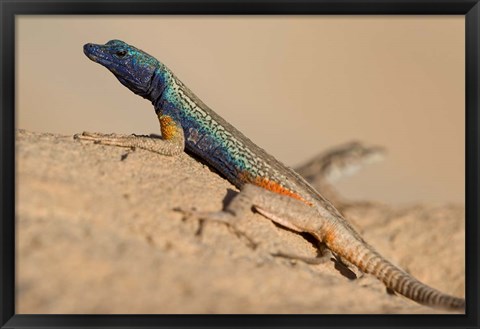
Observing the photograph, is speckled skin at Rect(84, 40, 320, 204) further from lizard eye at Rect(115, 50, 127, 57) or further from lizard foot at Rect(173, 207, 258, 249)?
lizard foot at Rect(173, 207, 258, 249)

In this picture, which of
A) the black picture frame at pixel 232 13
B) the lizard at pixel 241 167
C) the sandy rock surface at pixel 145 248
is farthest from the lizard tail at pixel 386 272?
the black picture frame at pixel 232 13

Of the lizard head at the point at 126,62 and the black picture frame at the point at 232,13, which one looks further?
the lizard head at the point at 126,62

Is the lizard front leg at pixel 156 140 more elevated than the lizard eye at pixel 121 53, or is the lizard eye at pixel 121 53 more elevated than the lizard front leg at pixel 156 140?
the lizard eye at pixel 121 53

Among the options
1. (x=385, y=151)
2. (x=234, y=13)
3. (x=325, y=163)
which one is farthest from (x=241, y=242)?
(x=385, y=151)

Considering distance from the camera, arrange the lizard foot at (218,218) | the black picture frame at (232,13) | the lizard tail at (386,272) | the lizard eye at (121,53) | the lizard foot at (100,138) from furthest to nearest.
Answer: the lizard eye at (121,53), the lizard foot at (100,138), the lizard tail at (386,272), the lizard foot at (218,218), the black picture frame at (232,13)

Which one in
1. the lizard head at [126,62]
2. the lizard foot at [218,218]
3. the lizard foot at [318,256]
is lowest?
the lizard foot at [318,256]

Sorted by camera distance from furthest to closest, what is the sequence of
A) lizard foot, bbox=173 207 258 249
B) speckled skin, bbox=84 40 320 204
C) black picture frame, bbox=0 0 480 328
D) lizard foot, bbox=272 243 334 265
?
speckled skin, bbox=84 40 320 204
lizard foot, bbox=272 243 334 265
lizard foot, bbox=173 207 258 249
black picture frame, bbox=0 0 480 328

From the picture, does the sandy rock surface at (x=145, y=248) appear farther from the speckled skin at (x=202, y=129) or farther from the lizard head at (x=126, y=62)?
the lizard head at (x=126, y=62)

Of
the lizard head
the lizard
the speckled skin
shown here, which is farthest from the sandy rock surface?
the lizard head
